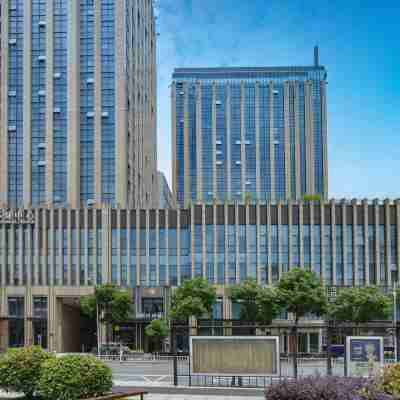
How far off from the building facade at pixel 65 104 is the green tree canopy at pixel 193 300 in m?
25.9

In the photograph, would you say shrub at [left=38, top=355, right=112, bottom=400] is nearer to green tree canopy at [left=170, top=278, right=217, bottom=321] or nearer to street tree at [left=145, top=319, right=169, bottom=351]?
green tree canopy at [left=170, top=278, right=217, bottom=321]

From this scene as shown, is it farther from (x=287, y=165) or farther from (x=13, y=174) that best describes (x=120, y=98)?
(x=287, y=165)

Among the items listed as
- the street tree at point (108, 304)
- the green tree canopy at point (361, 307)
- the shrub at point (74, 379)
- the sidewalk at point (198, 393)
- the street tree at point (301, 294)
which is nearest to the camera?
the shrub at point (74, 379)

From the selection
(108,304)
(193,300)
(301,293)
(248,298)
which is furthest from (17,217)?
(301,293)

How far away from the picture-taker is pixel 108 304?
61688mm

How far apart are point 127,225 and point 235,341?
43422mm

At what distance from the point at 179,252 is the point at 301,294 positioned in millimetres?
18104

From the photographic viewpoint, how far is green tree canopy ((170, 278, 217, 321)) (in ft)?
191

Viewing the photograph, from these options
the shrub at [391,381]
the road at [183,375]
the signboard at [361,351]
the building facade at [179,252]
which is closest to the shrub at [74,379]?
the road at [183,375]

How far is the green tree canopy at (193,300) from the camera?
191 ft

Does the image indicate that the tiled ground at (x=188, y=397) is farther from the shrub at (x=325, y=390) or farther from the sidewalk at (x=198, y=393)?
the shrub at (x=325, y=390)

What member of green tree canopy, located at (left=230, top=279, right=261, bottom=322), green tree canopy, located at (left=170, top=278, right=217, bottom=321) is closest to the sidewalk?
green tree canopy, located at (left=170, top=278, right=217, bottom=321)

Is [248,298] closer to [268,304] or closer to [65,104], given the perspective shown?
[268,304]

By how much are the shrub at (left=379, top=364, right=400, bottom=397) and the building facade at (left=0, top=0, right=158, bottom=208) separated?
67.0 meters
